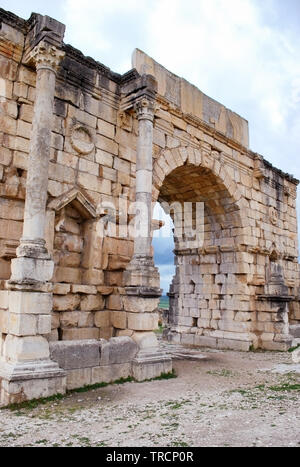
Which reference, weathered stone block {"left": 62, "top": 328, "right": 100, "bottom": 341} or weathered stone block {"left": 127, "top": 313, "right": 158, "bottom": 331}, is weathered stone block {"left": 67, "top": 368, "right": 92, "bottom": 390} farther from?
weathered stone block {"left": 127, "top": 313, "right": 158, "bottom": 331}

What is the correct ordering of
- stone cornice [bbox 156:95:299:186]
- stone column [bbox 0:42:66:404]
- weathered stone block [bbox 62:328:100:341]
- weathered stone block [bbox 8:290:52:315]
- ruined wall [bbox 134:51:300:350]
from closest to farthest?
stone column [bbox 0:42:66:404], weathered stone block [bbox 8:290:52:315], weathered stone block [bbox 62:328:100:341], stone cornice [bbox 156:95:299:186], ruined wall [bbox 134:51:300:350]

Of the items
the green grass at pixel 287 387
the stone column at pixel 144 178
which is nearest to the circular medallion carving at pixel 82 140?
the stone column at pixel 144 178

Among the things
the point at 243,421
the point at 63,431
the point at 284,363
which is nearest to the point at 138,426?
the point at 63,431

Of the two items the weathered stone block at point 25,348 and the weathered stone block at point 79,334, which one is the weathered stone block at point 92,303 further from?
the weathered stone block at point 25,348

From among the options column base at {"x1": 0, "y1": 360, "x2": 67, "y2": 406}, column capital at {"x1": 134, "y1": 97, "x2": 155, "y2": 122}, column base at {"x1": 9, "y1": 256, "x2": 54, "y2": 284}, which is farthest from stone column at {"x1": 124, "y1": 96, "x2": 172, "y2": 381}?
column base at {"x1": 9, "y1": 256, "x2": 54, "y2": 284}

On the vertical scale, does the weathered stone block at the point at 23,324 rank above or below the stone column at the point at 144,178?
below

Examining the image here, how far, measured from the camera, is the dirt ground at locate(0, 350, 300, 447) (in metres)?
3.77

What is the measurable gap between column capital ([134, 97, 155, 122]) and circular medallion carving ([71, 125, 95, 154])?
1.07 m

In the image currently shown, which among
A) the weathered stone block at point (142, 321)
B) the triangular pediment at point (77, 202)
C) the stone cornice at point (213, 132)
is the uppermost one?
the stone cornice at point (213, 132)

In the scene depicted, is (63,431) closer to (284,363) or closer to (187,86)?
(284,363)

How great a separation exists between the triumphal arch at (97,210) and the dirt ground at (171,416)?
540 millimetres

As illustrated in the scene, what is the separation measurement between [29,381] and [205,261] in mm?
7735

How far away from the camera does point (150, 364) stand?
664cm

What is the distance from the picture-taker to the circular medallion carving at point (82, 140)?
7.16 m
